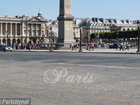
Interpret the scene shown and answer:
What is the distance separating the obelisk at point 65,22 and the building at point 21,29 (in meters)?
108

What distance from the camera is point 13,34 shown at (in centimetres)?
16512

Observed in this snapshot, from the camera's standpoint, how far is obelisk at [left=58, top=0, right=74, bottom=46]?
163ft

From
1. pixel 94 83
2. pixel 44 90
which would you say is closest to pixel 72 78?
pixel 94 83

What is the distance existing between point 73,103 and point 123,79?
15.5 ft

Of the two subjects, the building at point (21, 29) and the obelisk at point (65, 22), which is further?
the building at point (21, 29)

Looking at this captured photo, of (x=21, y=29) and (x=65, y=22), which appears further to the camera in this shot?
(x=21, y=29)

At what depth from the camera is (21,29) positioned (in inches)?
6673

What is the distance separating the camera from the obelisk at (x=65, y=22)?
4966 centimetres

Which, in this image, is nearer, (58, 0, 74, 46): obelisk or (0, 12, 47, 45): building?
(58, 0, 74, 46): obelisk

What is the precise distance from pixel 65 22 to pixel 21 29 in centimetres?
12002

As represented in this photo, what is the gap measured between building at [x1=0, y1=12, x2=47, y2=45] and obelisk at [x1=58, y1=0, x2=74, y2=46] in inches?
4248

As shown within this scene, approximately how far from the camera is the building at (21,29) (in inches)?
6368

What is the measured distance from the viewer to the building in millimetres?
161750

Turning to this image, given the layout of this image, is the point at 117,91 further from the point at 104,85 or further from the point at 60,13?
the point at 60,13
